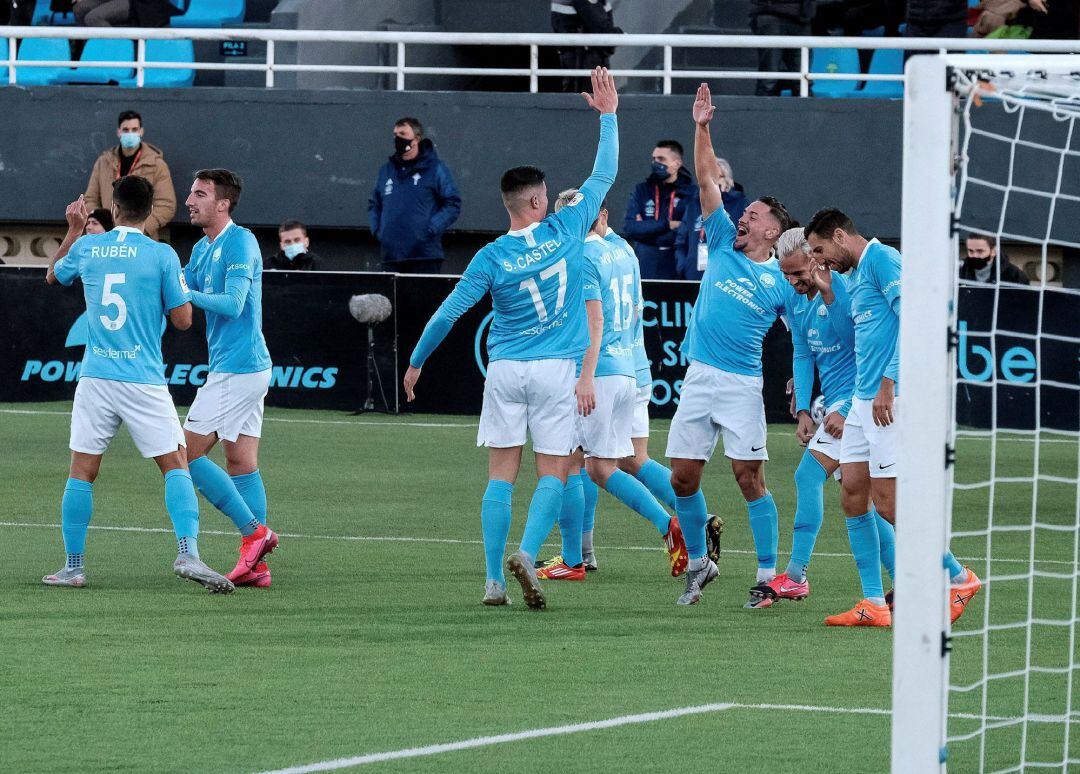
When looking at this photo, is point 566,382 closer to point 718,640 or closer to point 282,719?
point 718,640

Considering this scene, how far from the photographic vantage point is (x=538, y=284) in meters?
9.05

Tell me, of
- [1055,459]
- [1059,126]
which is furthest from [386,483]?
[1059,126]

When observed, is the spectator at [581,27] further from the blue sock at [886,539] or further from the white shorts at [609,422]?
the blue sock at [886,539]

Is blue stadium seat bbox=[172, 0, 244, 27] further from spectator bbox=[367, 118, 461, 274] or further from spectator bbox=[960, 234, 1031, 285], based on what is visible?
spectator bbox=[960, 234, 1031, 285]

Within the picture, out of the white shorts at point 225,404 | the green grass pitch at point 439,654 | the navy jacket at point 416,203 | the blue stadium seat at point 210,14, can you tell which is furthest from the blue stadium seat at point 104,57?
the white shorts at point 225,404

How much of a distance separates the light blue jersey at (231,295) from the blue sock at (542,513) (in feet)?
5.73

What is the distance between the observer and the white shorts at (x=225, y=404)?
32.1 ft

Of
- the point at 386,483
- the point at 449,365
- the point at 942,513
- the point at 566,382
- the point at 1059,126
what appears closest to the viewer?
the point at 942,513

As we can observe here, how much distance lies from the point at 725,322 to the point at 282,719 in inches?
150

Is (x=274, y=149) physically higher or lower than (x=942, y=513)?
higher

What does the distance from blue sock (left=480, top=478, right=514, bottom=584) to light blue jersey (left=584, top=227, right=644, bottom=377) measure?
5.15 feet

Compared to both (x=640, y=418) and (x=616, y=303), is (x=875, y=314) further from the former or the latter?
(x=640, y=418)

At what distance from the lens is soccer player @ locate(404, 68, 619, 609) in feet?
29.5

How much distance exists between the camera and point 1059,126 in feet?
63.3
